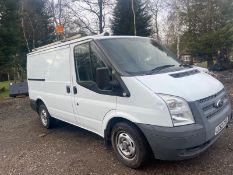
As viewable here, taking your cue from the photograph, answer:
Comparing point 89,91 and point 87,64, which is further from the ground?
point 87,64

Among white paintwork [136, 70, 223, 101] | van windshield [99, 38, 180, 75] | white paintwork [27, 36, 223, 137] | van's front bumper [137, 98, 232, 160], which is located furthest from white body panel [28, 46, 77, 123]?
van's front bumper [137, 98, 232, 160]

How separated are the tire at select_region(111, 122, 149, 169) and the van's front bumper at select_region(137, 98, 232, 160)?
186 mm

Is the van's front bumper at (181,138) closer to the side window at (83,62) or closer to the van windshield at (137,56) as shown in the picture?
the van windshield at (137,56)

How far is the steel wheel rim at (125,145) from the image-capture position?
396cm

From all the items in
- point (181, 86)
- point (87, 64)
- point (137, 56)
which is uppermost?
point (137, 56)

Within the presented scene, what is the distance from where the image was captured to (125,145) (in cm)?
407

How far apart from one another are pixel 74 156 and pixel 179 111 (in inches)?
93.4

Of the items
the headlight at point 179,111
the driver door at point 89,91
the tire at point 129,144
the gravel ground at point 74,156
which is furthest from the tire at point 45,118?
the headlight at point 179,111

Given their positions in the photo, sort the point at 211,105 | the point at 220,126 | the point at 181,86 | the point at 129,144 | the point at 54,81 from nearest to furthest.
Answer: the point at 181,86, the point at 211,105, the point at 220,126, the point at 129,144, the point at 54,81

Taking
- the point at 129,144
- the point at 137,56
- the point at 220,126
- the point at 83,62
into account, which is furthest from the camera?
the point at 83,62

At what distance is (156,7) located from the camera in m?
34.0

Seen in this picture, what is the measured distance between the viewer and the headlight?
3.40 m

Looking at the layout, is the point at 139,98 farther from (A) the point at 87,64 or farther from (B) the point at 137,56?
(A) the point at 87,64

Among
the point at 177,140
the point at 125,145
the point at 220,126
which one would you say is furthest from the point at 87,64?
the point at 220,126
